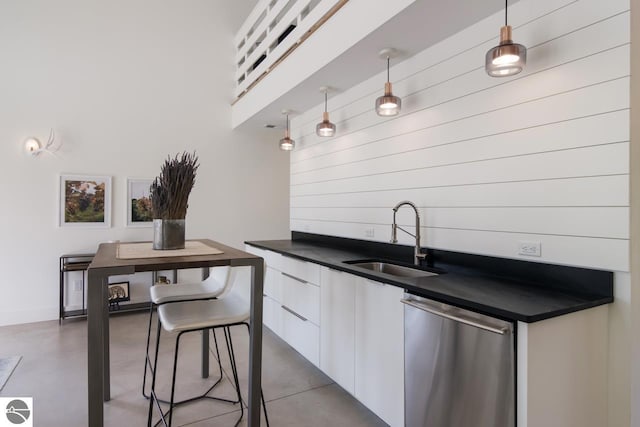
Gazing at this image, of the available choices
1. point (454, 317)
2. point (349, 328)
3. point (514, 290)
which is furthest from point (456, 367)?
point (349, 328)

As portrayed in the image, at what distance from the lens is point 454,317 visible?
1.56 m

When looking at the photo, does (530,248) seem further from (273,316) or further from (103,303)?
(273,316)

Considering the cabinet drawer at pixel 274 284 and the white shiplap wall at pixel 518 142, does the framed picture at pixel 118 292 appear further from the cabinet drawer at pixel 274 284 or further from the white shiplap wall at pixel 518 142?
the white shiplap wall at pixel 518 142

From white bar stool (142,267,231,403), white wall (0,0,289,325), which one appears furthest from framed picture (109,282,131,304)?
white bar stool (142,267,231,403)

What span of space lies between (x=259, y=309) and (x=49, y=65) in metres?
4.09

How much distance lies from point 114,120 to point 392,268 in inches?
147

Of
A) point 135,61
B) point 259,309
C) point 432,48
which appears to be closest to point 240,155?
point 135,61

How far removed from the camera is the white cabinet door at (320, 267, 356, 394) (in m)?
2.29

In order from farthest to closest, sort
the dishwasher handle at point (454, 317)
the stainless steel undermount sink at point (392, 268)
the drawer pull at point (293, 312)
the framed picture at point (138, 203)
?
the framed picture at point (138, 203) → the drawer pull at point (293, 312) → the stainless steel undermount sink at point (392, 268) → the dishwasher handle at point (454, 317)

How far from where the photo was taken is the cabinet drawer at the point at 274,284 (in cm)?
328

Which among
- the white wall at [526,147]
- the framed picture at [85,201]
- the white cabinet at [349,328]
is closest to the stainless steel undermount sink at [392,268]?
the white wall at [526,147]

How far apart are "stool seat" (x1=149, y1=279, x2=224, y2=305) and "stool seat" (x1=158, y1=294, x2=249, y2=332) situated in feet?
0.52

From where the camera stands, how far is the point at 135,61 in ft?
14.5

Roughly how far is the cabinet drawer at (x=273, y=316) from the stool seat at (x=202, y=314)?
1185 mm
